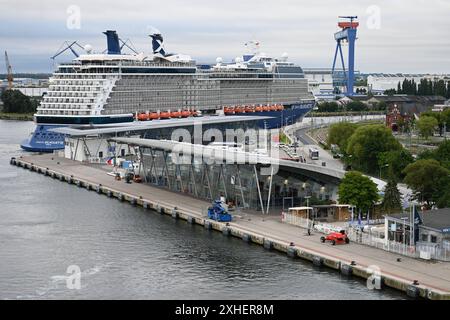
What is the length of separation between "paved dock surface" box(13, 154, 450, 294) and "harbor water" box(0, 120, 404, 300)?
80cm

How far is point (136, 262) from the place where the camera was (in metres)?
22.0

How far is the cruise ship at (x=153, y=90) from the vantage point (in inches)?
1919

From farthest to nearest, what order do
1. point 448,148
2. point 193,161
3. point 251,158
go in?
point 448,148
point 193,161
point 251,158

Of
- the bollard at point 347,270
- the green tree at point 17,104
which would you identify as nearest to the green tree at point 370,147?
the bollard at point 347,270

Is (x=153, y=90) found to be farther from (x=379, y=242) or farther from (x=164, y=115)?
(x=379, y=242)

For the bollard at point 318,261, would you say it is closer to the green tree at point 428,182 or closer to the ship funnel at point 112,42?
the green tree at point 428,182

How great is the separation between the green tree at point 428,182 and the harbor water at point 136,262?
774 centimetres

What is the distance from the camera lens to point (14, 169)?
43938mm

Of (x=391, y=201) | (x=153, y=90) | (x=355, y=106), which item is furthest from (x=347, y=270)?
(x=355, y=106)

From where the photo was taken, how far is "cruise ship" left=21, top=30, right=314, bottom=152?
4875 cm

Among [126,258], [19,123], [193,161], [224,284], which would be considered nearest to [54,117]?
[193,161]

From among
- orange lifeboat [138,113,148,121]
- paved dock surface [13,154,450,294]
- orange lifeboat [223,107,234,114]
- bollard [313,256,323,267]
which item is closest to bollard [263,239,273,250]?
paved dock surface [13,154,450,294]

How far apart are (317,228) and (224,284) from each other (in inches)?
227
